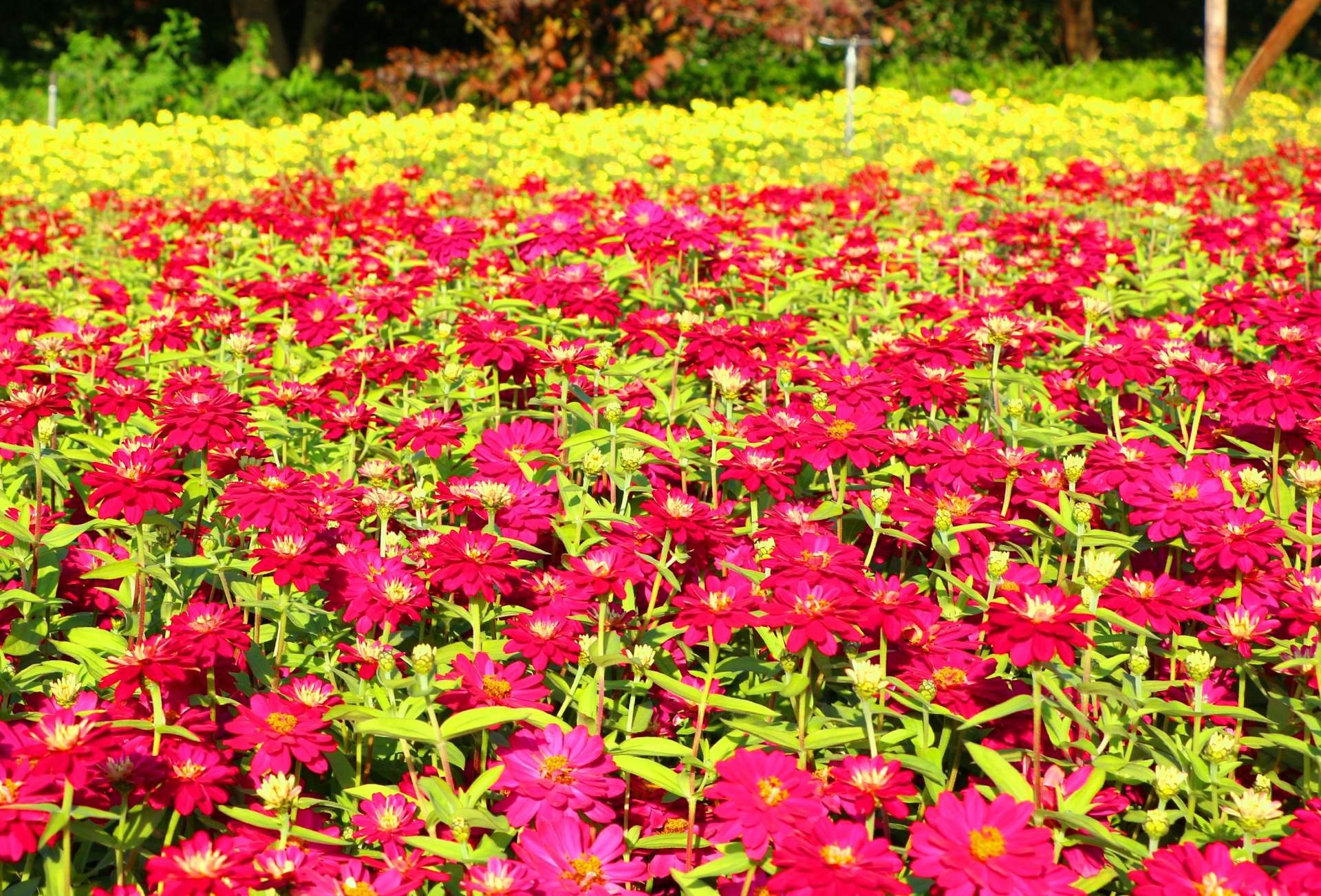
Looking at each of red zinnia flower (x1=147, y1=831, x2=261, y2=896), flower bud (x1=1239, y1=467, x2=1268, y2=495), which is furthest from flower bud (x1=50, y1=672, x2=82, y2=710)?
flower bud (x1=1239, y1=467, x2=1268, y2=495)

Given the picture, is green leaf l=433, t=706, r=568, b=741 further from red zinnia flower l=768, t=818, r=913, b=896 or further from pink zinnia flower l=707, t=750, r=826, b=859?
red zinnia flower l=768, t=818, r=913, b=896

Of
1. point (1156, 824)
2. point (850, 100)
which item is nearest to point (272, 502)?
point (1156, 824)

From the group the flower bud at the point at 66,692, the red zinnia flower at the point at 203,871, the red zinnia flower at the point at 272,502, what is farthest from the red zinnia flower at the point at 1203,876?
the flower bud at the point at 66,692

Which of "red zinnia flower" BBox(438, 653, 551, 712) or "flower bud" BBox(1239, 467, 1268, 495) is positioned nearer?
"red zinnia flower" BBox(438, 653, 551, 712)

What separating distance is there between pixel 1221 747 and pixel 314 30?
1682 cm

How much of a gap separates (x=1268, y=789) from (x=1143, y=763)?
0.18 meters

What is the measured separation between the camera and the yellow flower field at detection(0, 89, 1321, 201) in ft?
25.9

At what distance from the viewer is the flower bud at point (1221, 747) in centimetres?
169

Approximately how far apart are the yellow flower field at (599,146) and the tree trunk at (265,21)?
554cm

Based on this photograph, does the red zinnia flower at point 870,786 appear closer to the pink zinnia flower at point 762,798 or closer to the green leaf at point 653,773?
the pink zinnia flower at point 762,798

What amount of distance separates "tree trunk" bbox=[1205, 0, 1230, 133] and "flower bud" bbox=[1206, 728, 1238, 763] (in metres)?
10.2

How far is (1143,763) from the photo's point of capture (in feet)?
5.81

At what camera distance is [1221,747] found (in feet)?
5.54

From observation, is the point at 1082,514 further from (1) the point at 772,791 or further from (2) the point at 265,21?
(2) the point at 265,21
